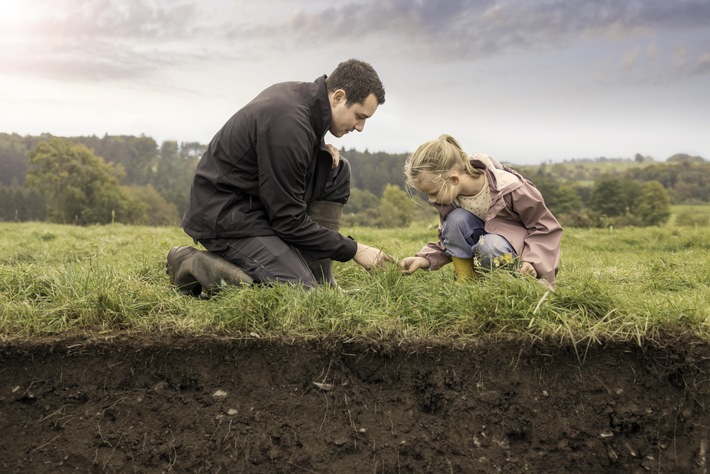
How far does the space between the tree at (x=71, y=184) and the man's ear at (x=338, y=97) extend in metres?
49.3

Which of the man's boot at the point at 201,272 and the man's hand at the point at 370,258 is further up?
the man's hand at the point at 370,258

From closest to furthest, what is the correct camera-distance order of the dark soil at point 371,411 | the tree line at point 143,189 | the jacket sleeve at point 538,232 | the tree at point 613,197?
1. the dark soil at point 371,411
2. the jacket sleeve at point 538,232
3. the tree at point 613,197
4. the tree line at point 143,189

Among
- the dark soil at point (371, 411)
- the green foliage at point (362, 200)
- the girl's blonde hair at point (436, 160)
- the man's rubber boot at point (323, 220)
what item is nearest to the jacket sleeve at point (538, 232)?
the girl's blonde hair at point (436, 160)

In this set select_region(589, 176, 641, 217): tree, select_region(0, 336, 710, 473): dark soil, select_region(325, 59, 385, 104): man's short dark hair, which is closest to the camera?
select_region(0, 336, 710, 473): dark soil

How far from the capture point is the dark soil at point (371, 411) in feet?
11.4

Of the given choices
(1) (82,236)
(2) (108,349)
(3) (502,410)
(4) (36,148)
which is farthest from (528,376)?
(4) (36,148)

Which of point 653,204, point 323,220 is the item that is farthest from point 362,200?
point 323,220

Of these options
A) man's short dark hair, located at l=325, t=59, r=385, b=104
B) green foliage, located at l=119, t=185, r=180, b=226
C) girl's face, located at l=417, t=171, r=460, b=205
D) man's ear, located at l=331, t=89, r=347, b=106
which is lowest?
green foliage, located at l=119, t=185, r=180, b=226

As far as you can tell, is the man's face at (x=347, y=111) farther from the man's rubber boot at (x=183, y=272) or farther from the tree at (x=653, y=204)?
the tree at (x=653, y=204)

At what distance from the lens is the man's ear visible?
4548 mm

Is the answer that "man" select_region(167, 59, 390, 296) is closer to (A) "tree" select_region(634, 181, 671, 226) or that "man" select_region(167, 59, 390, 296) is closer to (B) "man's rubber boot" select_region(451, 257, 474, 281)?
(B) "man's rubber boot" select_region(451, 257, 474, 281)

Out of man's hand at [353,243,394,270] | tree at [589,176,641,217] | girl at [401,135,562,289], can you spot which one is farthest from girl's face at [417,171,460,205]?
tree at [589,176,641,217]

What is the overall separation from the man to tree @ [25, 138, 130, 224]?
48.8 m

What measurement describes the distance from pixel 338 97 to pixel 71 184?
54981 mm
